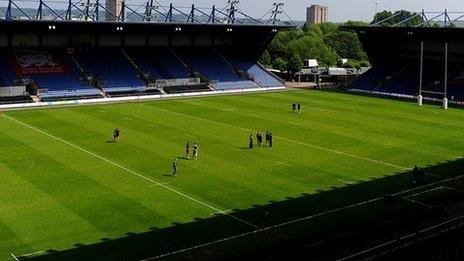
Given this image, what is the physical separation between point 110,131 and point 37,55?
108 ft

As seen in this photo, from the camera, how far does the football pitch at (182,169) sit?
88.8ft

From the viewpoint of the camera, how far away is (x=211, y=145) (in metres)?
45.7

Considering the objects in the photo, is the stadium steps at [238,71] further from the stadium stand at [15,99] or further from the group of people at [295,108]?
the stadium stand at [15,99]

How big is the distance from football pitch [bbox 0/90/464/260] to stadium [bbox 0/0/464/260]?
0.15 m

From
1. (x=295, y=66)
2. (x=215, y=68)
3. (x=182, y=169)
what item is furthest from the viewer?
(x=295, y=66)

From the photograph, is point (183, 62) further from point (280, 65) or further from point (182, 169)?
point (182, 169)

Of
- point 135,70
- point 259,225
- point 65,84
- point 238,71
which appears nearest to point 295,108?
point 238,71

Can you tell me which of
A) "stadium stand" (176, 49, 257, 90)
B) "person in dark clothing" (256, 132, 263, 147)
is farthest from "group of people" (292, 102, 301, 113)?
"stadium stand" (176, 49, 257, 90)

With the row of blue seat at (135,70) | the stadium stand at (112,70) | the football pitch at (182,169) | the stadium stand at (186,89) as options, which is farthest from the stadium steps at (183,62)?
the football pitch at (182,169)

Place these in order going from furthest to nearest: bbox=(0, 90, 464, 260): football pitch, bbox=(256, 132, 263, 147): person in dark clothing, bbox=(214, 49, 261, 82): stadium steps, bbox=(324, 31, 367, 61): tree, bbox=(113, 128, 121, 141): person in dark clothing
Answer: bbox=(324, 31, 367, 61): tree < bbox=(214, 49, 261, 82): stadium steps < bbox=(113, 128, 121, 141): person in dark clothing < bbox=(256, 132, 263, 147): person in dark clothing < bbox=(0, 90, 464, 260): football pitch

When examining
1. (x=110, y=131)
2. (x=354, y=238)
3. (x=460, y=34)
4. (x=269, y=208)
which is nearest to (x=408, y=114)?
(x=460, y=34)

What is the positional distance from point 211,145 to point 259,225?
60.1 feet

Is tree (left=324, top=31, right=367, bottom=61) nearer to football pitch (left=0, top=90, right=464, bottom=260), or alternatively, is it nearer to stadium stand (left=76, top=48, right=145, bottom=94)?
stadium stand (left=76, top=48, right=145, bottom=94)

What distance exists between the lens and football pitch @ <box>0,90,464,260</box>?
27062 mm
